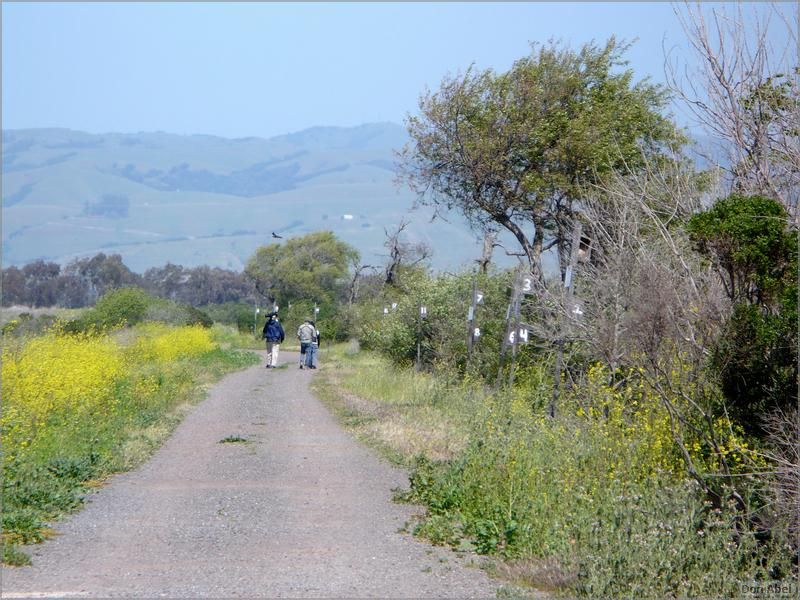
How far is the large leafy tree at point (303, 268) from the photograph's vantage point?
84.9 meters

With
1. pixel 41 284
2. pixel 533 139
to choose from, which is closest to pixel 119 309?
pixel 533 139

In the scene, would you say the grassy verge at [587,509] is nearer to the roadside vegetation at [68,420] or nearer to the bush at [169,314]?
the roadside vegetation at [68,420]

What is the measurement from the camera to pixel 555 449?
1059cm

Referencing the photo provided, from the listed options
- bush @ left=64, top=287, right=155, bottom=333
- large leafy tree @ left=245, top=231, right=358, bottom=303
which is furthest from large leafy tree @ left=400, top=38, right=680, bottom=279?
large leafy tree @ left=245, top=231, right=358, bottom=303

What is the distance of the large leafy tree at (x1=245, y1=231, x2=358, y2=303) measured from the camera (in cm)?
8488

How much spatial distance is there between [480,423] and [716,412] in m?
3.53

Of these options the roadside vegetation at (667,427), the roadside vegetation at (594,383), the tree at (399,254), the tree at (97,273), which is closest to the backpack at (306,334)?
the roadside vegetation at (594,383)

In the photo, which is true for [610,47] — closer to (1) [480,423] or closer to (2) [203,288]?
(1) [480,423]

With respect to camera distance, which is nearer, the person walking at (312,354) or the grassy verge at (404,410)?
the grassy verge at (404,410)

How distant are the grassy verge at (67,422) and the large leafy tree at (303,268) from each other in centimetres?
5993

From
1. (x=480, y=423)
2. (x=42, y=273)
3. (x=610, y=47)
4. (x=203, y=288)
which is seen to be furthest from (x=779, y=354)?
(x=203, y=288)

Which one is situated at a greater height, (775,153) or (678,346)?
(775,153)

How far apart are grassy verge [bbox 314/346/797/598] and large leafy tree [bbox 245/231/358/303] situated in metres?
70.7

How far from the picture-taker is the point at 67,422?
14234mm
